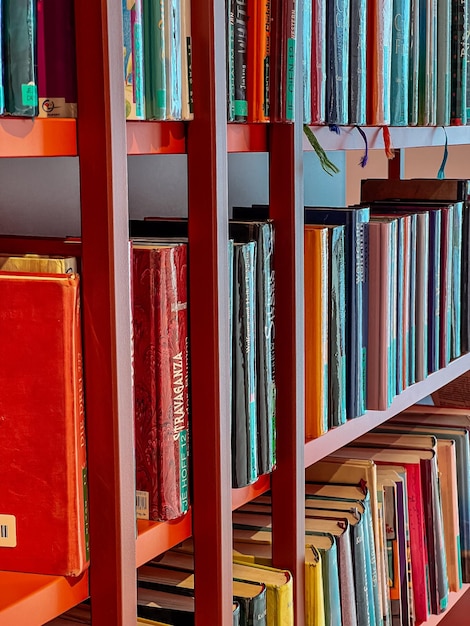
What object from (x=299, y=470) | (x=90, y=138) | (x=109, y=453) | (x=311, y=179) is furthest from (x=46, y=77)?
(x=311, y=179)

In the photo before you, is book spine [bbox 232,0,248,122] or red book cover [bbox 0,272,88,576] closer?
red book cover [bbox 0,272,88,576]

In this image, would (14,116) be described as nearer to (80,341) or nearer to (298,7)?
(80,341)

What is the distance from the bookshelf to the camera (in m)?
0.83

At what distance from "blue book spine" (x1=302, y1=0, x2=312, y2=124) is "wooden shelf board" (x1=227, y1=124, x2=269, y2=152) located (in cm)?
7

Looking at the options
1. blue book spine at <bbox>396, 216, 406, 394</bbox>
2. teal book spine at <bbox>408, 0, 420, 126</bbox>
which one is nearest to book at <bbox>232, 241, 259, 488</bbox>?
blue book spine at <bbox>396, 216, 406, 394</bbox>

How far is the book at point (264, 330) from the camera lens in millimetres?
1104

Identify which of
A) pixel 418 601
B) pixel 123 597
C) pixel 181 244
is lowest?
pixel 418 601

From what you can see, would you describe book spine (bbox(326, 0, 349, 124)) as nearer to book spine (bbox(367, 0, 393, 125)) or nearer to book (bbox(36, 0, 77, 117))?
book spine (bbox(367, 0, 393, 125))

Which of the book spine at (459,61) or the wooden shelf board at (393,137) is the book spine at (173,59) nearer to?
the wooden shelf board at (393,137)

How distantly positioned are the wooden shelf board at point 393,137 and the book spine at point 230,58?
167 millimetres

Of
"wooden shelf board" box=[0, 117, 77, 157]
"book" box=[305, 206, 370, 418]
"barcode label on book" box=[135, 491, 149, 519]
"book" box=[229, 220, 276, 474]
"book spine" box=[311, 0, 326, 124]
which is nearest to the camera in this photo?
"wooden shelf board" box=[0, 117, 77, 157]

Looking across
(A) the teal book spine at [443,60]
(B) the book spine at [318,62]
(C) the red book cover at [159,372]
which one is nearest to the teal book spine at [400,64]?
(A) the teal book spine at [443,60]

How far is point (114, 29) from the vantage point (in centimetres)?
83

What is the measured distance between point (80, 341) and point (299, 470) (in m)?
0.43
